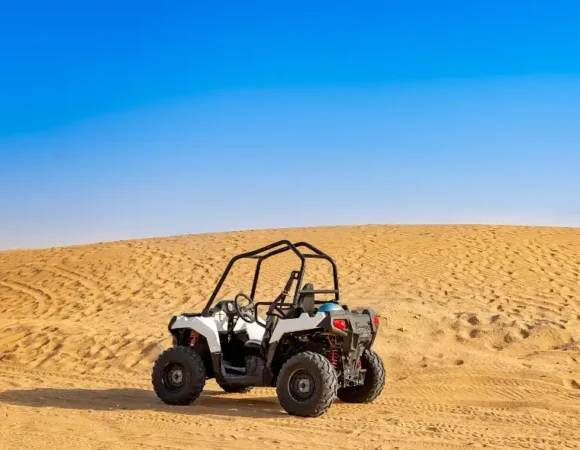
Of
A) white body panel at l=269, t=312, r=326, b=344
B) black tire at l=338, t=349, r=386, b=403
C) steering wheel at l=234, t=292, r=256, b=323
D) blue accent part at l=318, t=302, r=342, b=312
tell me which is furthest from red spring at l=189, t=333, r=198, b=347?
black tire at l=338, t=349, r=386, b=403

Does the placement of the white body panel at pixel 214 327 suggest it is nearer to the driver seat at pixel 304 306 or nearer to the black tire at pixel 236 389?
the black tire at pixel 236 389

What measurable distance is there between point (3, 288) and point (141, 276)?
14.8ft

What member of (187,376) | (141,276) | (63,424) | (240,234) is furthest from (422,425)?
(240,234)

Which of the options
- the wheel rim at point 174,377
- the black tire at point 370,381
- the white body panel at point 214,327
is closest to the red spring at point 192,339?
the white body panel at point 214,327

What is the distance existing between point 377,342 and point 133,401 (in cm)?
572

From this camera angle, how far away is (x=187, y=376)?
9266mm

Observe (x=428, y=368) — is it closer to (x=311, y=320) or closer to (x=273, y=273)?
(x=311, y=320)

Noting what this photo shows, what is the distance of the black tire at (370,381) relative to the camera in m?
9.38

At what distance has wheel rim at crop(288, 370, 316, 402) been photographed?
8.29 metres

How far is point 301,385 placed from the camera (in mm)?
8375

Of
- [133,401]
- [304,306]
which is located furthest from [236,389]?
[304,306]

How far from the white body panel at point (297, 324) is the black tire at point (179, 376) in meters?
1.08

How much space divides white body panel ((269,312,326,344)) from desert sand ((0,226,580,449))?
3.05 feet

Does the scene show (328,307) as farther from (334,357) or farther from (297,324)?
(334,357)
